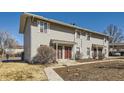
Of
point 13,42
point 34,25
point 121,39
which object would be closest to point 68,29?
point 34,25

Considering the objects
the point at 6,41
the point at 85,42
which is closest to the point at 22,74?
the point at 85,42

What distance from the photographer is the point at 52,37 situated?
64.0 ft

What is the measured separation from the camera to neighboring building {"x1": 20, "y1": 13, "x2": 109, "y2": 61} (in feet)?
57.8

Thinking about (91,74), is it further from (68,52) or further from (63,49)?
(68,52)

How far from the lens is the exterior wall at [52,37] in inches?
690

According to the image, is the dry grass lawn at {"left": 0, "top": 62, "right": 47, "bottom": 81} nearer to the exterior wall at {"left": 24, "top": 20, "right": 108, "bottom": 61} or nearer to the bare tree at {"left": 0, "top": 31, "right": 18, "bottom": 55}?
the exterior wall at {"left": 24, "top": 20, "right": 108, "bottom": 61}

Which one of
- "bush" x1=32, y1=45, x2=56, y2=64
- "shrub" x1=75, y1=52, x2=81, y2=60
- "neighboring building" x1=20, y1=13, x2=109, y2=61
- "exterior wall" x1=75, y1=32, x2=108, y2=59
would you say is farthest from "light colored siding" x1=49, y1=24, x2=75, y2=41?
"bush" x1=32, y1=45, x2=56, y2=64

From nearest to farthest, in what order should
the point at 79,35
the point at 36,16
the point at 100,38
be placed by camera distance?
the point at 36,16 → the point at 79,35 → the point at 100,38

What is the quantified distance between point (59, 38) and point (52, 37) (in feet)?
4.31

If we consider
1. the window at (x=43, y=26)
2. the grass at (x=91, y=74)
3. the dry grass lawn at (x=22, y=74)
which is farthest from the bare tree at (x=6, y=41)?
the grass at (x=91, y=74)

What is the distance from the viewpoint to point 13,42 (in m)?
51.8

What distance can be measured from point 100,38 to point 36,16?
16.9m

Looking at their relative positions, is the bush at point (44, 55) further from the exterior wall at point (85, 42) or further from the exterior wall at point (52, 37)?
the exterior wall at point (85, 42)
